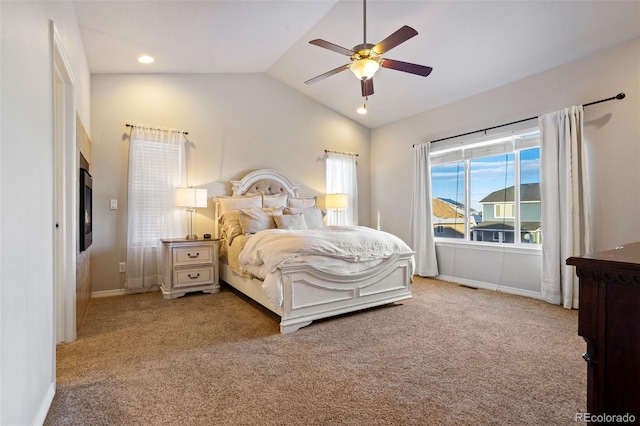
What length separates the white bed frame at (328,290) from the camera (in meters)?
2.81

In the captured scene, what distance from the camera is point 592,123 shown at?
343 cm

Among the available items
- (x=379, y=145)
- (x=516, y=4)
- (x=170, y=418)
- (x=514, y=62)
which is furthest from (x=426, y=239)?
(x=170, y=418)

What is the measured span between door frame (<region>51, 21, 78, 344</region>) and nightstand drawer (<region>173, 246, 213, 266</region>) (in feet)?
4.57

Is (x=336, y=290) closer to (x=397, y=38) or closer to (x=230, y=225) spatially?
(x=230, y=225)

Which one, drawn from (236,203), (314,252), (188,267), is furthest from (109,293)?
(314,252)

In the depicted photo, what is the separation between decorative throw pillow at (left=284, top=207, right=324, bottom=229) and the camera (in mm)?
4684

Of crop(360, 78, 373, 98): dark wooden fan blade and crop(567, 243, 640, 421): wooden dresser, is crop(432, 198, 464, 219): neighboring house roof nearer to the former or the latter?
crop(360, 78, 373, 98): dark wooden fan blade

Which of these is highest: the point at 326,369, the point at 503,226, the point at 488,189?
the point at 488,189

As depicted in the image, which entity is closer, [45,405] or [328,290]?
[45,405]

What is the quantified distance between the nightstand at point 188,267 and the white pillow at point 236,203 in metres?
0.57

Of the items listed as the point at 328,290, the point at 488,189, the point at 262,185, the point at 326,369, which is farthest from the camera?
the point at 262,185

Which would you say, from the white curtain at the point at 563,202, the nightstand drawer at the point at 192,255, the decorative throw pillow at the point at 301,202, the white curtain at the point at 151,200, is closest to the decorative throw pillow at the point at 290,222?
the decorative throw pillow at the point at 301,202

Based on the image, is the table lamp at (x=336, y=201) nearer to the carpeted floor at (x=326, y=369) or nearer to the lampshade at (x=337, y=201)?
the lampshade at (x=337, y=201)

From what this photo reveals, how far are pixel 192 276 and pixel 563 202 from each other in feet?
14.4
